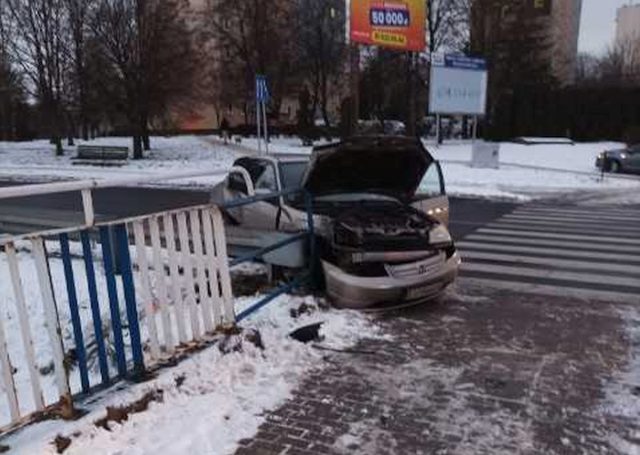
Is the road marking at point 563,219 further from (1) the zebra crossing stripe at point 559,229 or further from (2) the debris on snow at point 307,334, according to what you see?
(2) the debris on snow at point 307,334

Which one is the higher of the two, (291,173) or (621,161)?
(291,173)

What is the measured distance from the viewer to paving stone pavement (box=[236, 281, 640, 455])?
4.23 metres

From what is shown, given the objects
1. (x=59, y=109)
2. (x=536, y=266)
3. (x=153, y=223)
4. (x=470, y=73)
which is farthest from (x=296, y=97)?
(x=153, y=223)

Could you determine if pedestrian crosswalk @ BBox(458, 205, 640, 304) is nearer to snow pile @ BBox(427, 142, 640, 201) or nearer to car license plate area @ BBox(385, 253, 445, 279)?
car license plate area @ BBox(385, 253, 445, 279)

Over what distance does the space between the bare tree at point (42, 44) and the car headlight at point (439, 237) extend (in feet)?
109

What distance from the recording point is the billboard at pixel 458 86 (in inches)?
1222

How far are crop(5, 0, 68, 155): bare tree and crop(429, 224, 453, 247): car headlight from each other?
33137 millimetres

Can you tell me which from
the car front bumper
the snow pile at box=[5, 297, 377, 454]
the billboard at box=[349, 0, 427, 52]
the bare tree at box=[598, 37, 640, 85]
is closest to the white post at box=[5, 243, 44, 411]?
the snow pile at box=[5, 297, 377, 454]

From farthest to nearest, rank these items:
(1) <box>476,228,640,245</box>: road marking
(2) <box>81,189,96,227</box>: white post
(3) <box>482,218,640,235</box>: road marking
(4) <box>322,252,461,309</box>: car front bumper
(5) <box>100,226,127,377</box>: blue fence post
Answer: (3) <box>482,218,640,235</box>: road marking, (1) <box>476,228,640,245</box>: road marking, (4) <box>322,252,461,309</box>: car front bumper, (5) <box>100,226,127,377</box>: blue fence post, (2) <box>81,189,96,227</box>: white post

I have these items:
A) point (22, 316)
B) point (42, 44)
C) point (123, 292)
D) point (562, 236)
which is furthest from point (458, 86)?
point (22, 316)

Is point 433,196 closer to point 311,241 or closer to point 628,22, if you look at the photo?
point 311,241

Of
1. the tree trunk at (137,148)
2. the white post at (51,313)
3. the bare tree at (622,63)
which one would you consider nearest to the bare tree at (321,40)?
the tree trunk at (137,148)

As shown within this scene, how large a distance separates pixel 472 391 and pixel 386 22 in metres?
20.2

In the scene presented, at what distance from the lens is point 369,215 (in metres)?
7.38
